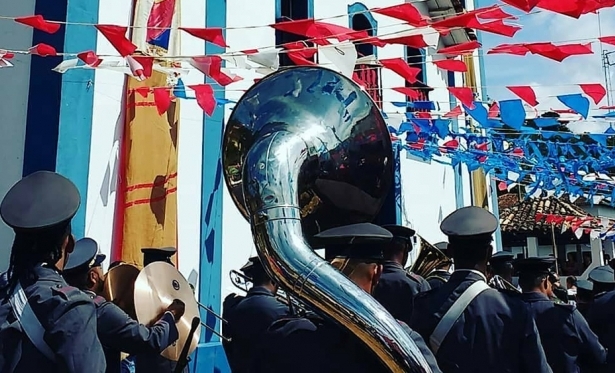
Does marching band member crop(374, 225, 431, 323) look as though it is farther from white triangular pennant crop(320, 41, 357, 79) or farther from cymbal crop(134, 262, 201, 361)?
cymbal crop(134, 262, 201, 361)

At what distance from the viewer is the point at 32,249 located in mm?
2273

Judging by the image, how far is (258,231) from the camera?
75.3 inches

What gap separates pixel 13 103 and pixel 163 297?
2269 mm

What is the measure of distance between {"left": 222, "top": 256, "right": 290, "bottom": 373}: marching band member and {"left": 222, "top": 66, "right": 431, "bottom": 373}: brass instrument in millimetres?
1475

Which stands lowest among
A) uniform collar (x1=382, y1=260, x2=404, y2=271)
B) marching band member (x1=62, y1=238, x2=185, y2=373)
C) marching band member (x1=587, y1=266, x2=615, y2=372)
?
marching band member (x1=587, y1=266, x2=615, y2=372)

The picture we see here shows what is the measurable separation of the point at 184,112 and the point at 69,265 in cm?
287

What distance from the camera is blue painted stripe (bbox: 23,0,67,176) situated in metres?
4.58

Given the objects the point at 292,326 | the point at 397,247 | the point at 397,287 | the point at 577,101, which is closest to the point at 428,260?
the point at 397,247

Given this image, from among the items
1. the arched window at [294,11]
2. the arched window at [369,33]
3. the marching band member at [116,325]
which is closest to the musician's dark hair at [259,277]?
the marching band member at [116,325]

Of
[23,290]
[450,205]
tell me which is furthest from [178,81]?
[450,205]

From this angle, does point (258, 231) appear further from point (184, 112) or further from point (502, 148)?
point (502, 148)

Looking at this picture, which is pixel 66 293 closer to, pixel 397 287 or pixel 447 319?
pixel 447 319

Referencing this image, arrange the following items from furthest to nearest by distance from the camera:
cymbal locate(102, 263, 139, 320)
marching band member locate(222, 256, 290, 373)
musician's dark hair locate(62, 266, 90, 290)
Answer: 1. marching band member locate(222, 256, 290, 373)
2. cymbal locate(102, 263, 139, 320)
3. musician's dark hair locate(62, 266, 90, 290)

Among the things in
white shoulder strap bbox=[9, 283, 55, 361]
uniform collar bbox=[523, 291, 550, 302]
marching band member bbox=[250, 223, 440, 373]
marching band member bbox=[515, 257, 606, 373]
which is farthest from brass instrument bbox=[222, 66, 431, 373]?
uniform collar bbox=[523, 291, 550, 302]
